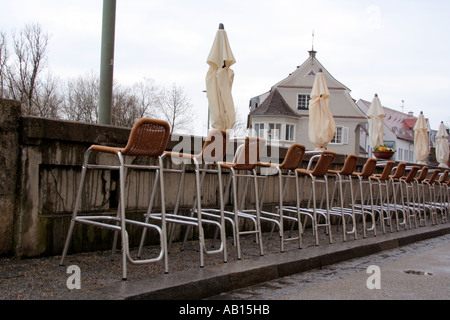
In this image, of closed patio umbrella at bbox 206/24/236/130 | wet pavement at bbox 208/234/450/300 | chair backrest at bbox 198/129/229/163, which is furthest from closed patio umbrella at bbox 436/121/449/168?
chair backrest at bbox 198/129/229/163

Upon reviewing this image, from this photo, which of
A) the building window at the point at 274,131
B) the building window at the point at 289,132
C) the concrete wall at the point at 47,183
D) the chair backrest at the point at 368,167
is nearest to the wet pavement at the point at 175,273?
the concrete wall at the point at 47,183

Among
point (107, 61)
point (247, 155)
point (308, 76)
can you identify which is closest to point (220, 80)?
point (107, 61)

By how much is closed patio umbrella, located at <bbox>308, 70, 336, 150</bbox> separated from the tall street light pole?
6622 millimetres

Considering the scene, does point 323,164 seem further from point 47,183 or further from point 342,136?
point 342,136

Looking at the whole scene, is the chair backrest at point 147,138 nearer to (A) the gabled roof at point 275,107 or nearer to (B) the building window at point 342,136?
(A) the gabled roof at point 275,107

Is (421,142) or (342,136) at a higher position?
(342,136)

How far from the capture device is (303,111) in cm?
6147

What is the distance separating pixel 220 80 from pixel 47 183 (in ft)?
12.5

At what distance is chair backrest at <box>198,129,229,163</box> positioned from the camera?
20.8 ft

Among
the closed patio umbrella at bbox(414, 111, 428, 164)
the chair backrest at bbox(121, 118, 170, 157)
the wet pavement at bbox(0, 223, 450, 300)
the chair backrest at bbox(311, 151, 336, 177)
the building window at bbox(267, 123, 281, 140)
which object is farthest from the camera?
the building window at bbox(267, 123, 281, 140)

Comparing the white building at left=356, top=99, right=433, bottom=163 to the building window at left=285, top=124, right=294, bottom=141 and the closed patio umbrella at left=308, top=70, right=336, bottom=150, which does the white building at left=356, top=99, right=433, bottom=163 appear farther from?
the closed patio umbrella at left=308, top=70, right=336, bottom=150
